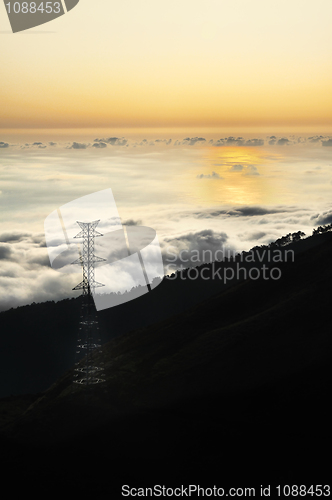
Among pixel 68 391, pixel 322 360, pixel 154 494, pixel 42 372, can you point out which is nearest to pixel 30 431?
pixel 68 391

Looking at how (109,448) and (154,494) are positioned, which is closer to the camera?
(154,494)

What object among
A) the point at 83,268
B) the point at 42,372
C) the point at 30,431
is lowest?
the point at 42,372

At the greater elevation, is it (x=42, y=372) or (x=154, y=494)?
(x=154, y=494)

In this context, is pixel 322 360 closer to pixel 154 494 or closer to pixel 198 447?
pixel 198 447

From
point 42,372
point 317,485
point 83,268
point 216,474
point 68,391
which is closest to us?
point 317,485

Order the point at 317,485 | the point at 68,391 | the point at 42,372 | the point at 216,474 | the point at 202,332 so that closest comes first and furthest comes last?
the point at 317,485, the point at 216,474, the point at 68,391, the point at 202,332, the point at 42,372

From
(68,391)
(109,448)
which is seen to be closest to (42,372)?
(68,391)
